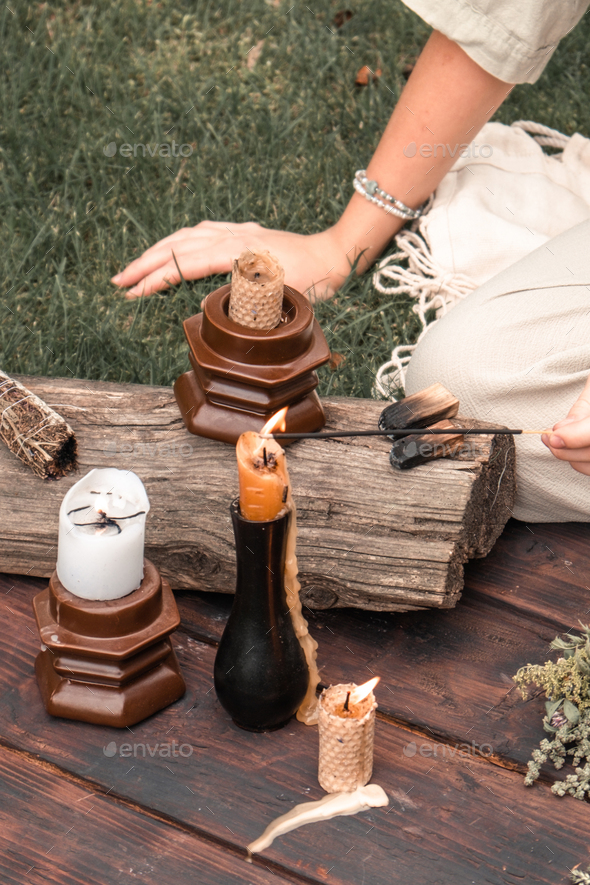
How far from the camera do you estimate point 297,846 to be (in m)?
1.14

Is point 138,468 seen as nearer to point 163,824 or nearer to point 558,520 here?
point 163,824

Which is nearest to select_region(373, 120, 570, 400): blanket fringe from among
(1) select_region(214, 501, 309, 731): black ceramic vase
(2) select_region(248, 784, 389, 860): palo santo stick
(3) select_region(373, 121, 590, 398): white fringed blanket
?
(3) select_region(373, 121, 590, 398): white fringed blanket

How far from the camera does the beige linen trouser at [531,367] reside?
161cm

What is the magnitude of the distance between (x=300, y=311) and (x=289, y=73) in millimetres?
1892

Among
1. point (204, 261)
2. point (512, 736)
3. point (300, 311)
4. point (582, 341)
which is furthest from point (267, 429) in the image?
point (204, 261)

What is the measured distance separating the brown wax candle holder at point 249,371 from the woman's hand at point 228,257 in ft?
2.32

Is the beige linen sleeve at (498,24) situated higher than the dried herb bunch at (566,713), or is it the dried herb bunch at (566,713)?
the beige linen sleeve at (498,24)

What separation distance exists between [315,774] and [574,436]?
0.62m

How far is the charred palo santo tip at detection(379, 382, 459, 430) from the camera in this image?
4.59ft

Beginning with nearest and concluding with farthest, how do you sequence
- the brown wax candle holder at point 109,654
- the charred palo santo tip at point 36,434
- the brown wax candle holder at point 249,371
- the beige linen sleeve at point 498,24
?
1. the brown wax candle holder at point 109,654
2. the brown wax candle holder at point 249,371
3. the charred palo santo tip at point 36,434
4. the beige linen sleeve at point 498,24

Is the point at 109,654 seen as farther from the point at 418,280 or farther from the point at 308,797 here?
the point at 418,280

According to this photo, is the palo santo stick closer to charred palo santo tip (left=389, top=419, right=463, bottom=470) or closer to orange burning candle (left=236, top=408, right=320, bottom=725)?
orange burning candle (left=236, top=408, right=320, bottom=725)

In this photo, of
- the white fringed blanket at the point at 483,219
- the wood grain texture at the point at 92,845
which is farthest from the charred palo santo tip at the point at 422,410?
the wood grain texture at the point at 92,845

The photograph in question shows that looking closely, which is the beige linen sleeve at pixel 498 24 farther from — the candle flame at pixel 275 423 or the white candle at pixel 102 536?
the white candle at pixel 102 536
